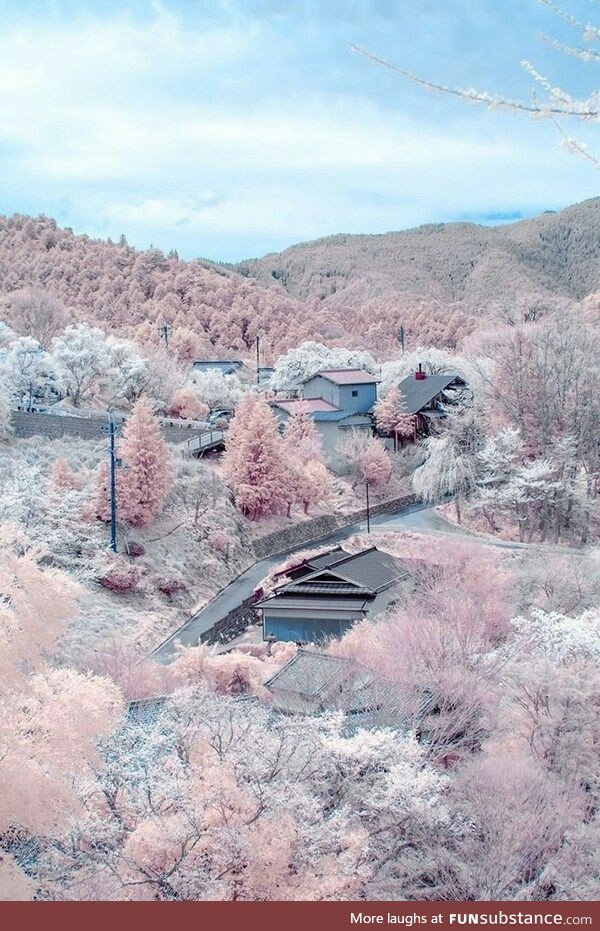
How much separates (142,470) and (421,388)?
72.3 feet

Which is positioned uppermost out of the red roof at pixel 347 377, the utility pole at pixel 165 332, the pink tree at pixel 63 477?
the utility pole at pixel 165 332

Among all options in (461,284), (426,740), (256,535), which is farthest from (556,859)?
(461,284)

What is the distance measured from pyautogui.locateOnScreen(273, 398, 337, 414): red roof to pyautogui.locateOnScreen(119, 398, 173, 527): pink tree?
41.4 ft

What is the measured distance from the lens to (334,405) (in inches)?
1736

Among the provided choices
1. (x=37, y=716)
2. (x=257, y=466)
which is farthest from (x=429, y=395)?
(x=37, y=716)

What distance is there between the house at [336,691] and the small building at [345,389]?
94.8ft

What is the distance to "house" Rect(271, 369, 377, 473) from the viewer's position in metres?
41.7

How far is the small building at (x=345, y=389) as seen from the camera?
43969 millimetres

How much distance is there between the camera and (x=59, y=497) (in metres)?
26.8

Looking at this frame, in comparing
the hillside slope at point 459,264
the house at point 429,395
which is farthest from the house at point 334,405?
the hillside slope at point 459,264

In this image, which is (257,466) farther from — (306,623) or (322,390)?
(322,390)

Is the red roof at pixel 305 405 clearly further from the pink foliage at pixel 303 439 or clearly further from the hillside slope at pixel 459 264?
the hillside slope at pixel 459 264

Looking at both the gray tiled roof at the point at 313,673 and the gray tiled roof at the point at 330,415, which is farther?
the gray tiled roof at the point at 330,415

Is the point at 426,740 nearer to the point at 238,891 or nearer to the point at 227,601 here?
the point at 238,891
